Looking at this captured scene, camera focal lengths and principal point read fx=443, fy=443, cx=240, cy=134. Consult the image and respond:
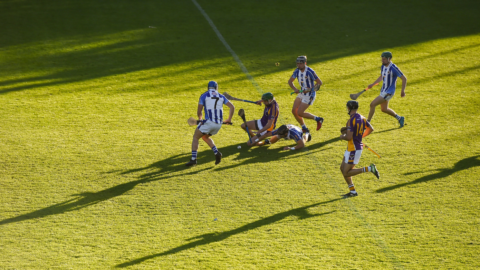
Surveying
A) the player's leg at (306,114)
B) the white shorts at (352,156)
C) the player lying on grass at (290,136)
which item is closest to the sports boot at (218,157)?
the player lying on grass at (290,136)

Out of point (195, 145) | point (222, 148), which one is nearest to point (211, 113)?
point (195, 145)

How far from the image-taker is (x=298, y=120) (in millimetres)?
11312

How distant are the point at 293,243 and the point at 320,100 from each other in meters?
6.86

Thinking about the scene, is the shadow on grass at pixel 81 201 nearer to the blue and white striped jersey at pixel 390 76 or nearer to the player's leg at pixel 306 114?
the player's leg at pixel 306 114

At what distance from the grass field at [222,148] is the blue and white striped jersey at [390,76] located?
1.12m

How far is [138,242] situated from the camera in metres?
7.38

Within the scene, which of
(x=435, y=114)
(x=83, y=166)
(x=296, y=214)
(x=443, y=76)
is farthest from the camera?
(x=443, y=76)

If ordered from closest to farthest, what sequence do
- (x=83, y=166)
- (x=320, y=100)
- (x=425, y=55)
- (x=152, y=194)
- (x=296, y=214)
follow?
1. (x=296, y=214)
2. (x=152, y=194)
3. (x=83, y=166)
4. (x=320, y=100)
5. (x=425, y=55)

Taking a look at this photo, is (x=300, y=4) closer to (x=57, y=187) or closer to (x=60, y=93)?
(x=60, y=93)

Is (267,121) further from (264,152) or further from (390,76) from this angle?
(390,76)

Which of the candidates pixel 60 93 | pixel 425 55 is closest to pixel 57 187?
pixel 60 93

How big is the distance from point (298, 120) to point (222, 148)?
2.11 meters

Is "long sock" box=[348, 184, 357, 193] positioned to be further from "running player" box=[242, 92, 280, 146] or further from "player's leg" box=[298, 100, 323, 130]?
"player's leg" box=[298, 100, 323, 130]

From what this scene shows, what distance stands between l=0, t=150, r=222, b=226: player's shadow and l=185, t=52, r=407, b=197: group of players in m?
0.35
